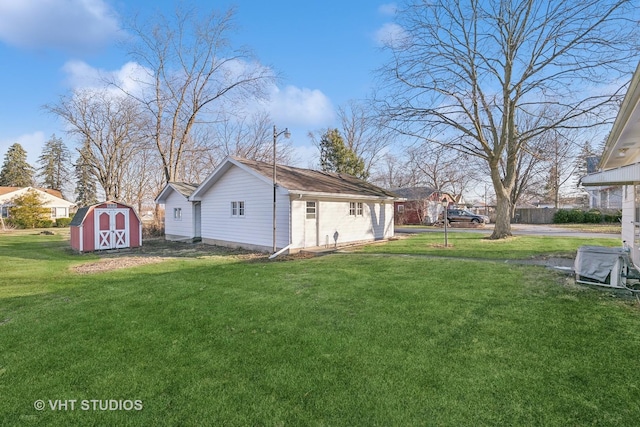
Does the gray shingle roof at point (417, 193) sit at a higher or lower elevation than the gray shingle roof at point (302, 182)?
higher

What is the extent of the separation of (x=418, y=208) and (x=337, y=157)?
34.2 feet

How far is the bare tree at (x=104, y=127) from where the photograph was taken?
87.4ft

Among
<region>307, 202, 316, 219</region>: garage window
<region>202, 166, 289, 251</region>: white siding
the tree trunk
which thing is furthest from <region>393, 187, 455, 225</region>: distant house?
<region>202, 166, 289, 251</region>: white siding

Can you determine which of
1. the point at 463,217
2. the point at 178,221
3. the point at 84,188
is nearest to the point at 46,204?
the point at 84,188

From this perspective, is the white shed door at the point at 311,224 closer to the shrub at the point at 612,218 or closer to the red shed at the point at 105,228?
the red shed at the point at 105,228

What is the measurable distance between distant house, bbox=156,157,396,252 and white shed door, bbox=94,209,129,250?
10.9 ft

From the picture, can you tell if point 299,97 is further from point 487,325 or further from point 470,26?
point 487,325

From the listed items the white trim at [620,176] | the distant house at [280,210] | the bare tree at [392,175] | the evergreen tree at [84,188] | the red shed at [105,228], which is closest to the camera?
the white trim at [620,176]

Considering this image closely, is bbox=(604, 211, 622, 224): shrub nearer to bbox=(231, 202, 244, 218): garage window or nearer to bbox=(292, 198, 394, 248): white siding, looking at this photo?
bbox=(292, 198, 394, 248): white siding

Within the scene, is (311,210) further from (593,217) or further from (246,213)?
(593,217)

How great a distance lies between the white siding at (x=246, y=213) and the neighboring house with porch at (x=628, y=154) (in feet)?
31.5

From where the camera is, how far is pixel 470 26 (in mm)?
16609

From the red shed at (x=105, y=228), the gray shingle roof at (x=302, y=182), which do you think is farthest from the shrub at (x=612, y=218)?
the red shed at (x=105, y=228)

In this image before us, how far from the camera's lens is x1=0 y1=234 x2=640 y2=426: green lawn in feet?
9.32
